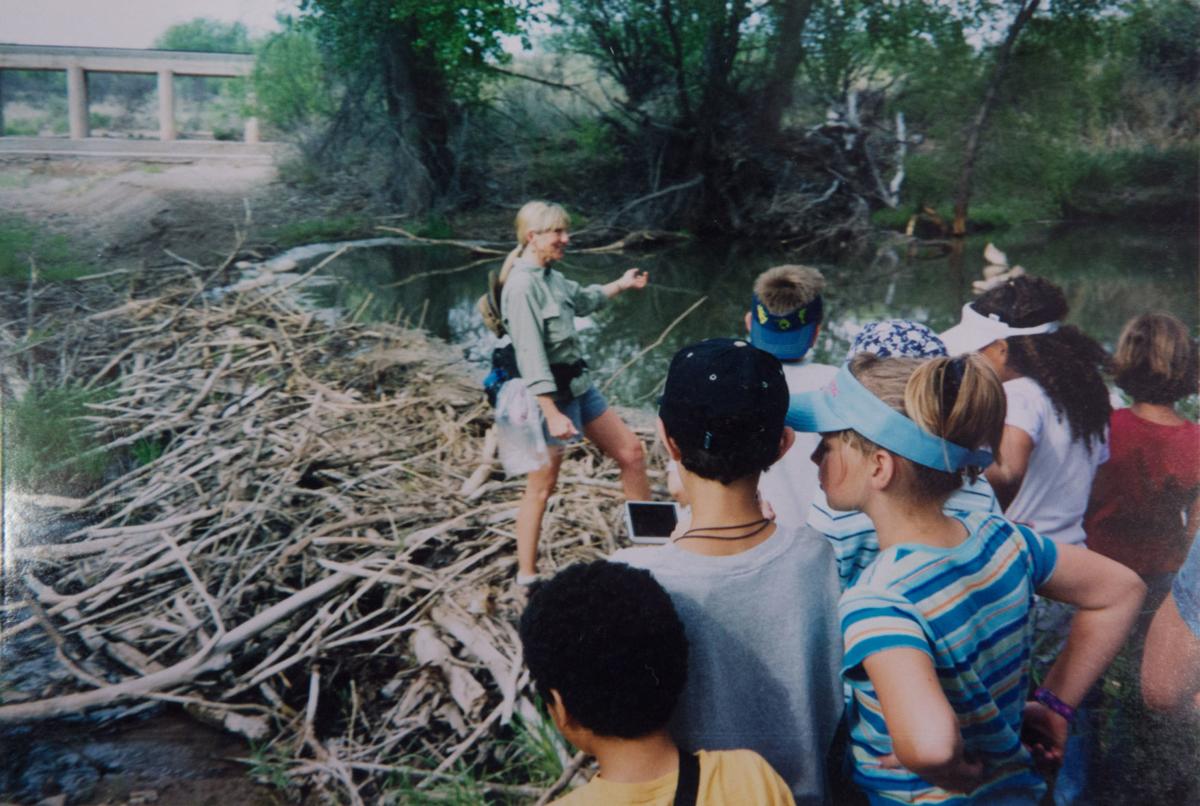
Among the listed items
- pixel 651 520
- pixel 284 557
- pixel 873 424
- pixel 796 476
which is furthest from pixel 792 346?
pixel 284 557

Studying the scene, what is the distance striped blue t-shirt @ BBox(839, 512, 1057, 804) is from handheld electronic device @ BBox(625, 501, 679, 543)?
752mm

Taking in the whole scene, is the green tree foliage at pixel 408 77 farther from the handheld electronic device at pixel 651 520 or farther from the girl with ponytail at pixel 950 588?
the girl with ponytail at pixel 950 588

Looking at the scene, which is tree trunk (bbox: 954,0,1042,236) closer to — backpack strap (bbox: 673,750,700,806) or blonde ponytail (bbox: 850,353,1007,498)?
blonde ponytail (bbox: 850,353,1007,498)

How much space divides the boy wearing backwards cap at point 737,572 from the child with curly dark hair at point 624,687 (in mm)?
104

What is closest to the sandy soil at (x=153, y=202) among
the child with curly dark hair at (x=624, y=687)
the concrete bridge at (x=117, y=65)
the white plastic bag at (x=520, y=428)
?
the concrete bridge at (x=117, y=65)

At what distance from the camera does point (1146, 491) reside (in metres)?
2.49

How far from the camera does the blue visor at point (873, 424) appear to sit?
156 cm

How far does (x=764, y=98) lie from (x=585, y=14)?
0.89 m

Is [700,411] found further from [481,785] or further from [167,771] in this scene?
[167,771]

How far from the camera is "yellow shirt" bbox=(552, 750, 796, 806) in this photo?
134 centimetres

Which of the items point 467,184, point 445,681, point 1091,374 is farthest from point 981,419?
point 467,184

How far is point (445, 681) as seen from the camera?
2586 millimetres

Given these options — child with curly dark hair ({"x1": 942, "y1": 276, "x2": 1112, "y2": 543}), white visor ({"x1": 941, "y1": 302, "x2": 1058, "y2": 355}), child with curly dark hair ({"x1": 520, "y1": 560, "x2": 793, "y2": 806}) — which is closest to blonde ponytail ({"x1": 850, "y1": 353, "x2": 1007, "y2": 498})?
child with curly dark hair ({"x1": 520, "y1": 560, "x2": 793, "y2": 806})

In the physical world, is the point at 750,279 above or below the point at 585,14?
below
